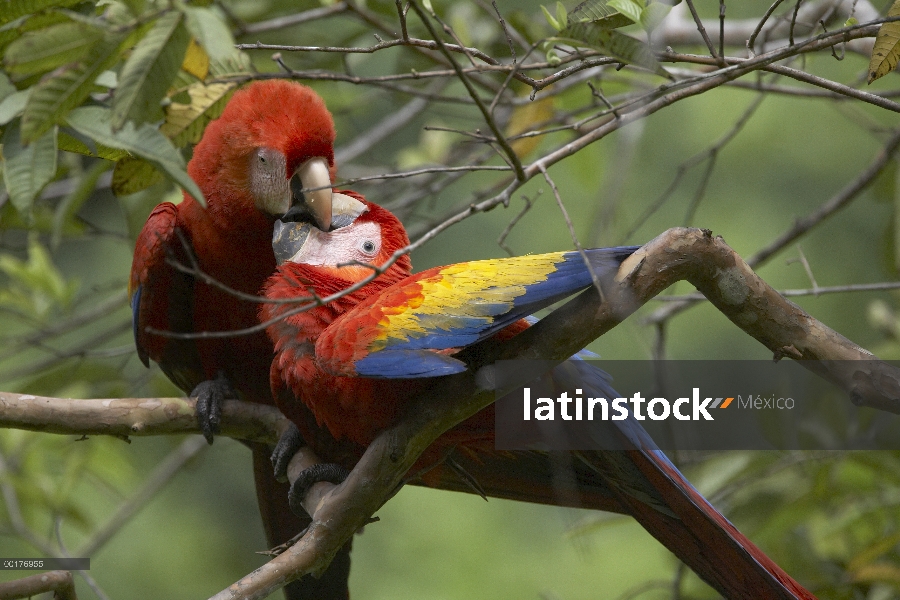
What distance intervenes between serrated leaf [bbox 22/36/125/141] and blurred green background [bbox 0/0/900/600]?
90 cm

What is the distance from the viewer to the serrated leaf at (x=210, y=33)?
68 centimetres

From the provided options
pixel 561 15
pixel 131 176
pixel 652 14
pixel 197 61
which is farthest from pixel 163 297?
pixel 652 14

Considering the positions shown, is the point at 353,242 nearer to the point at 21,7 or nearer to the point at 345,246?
the point at 345,246

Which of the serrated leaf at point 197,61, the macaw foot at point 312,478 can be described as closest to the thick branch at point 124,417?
the macaw foot at point 312,478

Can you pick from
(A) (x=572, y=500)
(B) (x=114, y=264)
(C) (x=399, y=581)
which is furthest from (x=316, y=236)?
(B) (x=114, y=264)

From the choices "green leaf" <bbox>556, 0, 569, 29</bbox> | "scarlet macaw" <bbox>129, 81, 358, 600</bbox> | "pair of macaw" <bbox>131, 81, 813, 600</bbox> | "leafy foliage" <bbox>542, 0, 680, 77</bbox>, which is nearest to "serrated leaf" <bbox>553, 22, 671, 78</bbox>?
"leafy foliage" <bbox>542, 0, 680, 77</bbox>

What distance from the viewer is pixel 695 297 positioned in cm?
168

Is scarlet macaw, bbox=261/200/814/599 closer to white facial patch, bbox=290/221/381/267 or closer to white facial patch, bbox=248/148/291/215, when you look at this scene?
white facial patch, bbox=290/221/381/267

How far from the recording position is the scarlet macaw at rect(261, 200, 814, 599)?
103 centimetres

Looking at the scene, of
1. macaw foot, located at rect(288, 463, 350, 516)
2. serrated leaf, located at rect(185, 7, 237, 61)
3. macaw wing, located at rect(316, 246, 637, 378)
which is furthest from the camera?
macaw foot, located at rect(288, 463, 350, 516)

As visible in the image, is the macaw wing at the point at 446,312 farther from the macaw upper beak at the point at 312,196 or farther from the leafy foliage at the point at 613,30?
the macaw upper beak at the point at 312,196

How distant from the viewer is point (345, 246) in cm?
135

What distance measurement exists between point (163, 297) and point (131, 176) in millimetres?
324

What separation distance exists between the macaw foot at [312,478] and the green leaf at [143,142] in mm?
607
